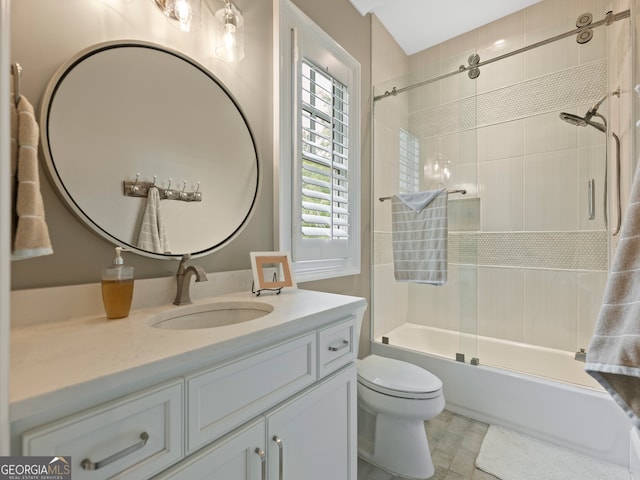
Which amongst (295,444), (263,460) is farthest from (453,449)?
(263,460)

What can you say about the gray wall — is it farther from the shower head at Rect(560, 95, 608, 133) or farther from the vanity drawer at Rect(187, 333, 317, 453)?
the shower head at Rect(560, 95, 608, 133)

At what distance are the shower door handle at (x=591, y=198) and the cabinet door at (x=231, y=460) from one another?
2430mm

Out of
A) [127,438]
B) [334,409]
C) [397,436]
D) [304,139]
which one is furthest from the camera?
[304,139]

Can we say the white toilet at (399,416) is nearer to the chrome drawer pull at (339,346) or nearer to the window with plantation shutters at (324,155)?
the chrome drawer pull at (339,346)

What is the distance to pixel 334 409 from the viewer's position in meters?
1.03

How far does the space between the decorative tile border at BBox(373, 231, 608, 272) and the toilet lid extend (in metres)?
0.87

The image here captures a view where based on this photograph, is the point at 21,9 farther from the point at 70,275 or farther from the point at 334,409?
the point at 334,409

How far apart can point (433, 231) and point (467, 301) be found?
58 cm

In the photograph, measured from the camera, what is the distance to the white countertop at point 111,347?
459mm

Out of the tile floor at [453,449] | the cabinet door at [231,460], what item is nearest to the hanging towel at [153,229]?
the cabinet door at [231,460]

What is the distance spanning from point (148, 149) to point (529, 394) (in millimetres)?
2298

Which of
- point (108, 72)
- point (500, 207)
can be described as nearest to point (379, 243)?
point (500, 207)

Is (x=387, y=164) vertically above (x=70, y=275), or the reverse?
(x=387, y=164)

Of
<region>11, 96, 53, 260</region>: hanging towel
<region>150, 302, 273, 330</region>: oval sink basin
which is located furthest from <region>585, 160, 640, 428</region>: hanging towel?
<region>11, 96, 53, 260</region>: hanging towel
